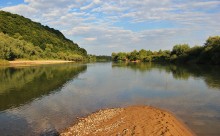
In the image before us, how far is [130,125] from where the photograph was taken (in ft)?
59.2

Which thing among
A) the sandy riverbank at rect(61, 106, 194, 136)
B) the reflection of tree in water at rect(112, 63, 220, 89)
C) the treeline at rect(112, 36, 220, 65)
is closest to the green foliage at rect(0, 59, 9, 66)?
the reflection of tree in water at rect(112, 63, 220, 89)

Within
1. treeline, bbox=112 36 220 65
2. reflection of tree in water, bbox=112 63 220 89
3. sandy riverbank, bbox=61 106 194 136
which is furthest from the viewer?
treeline, bbox=112 36 220 65

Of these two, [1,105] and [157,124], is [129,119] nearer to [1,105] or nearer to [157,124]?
[157,124]

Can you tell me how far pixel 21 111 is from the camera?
25.5m

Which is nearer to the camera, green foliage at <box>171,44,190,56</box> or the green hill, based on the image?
the green hill

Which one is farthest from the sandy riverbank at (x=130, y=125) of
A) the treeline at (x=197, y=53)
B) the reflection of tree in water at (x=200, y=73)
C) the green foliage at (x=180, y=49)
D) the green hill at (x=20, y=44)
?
the green foliage at (x=180, y=49)

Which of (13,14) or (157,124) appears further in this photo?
(13,14)

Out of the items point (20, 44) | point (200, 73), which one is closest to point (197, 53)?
point (200, 73)

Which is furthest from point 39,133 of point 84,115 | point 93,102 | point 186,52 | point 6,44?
point 186,52

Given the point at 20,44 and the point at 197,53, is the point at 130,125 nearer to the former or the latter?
the point at 20,44

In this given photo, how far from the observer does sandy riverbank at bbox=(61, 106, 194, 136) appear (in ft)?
53.7

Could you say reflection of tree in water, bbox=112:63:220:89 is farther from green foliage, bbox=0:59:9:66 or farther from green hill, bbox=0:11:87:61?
green hill, bbox=0:11:87:61

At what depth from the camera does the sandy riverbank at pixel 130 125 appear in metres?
16.4

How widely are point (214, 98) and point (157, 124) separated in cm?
1500
